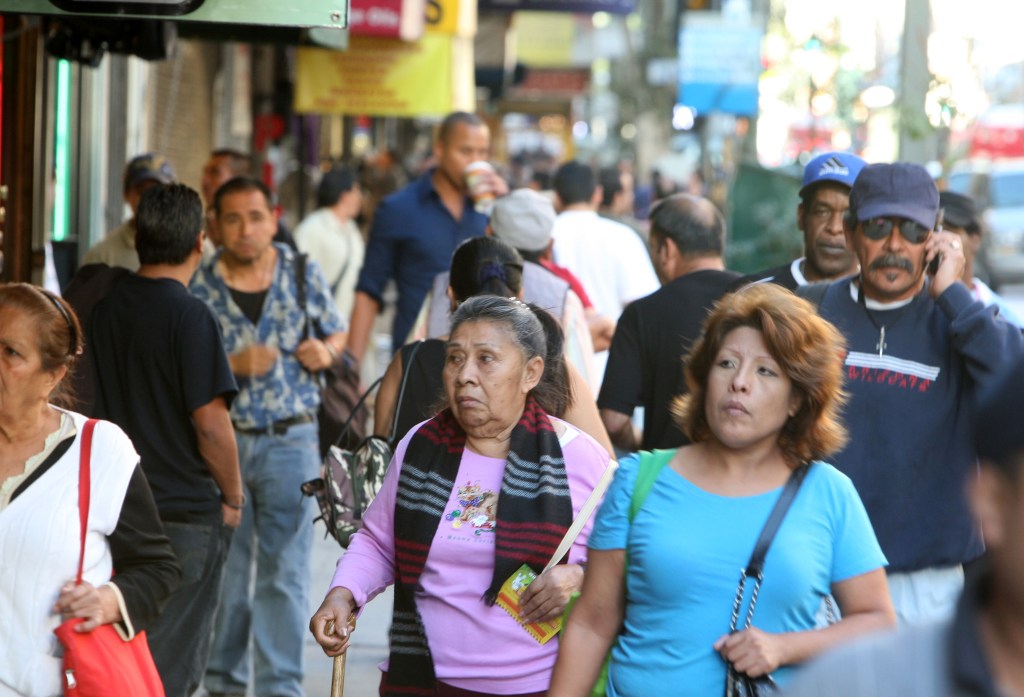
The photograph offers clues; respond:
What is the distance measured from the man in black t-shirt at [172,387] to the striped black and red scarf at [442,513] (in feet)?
4.86

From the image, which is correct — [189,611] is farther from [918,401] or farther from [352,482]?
[918,401]

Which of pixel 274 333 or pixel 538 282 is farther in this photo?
pixel 274 333

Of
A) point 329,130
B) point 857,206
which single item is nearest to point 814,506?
point 857,206

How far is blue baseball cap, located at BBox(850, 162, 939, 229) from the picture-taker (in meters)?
4.78

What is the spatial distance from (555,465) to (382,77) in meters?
9.99

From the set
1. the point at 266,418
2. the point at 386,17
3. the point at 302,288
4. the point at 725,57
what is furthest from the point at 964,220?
the point at 725,57

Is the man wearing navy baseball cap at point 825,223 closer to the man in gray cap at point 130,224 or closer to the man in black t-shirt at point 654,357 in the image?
the man in black t-shirt at point 654,357

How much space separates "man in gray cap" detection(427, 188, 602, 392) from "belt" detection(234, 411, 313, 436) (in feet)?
2.83

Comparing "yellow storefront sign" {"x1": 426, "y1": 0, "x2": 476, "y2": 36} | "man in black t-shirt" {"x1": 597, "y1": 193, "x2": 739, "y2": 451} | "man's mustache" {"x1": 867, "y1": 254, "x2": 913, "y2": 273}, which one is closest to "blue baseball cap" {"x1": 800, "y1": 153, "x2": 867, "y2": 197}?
"man in black t-shirt" {"x1": 597, "y1": 193, "x2": 739, "y2": 451}

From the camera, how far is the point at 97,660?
3805 mm

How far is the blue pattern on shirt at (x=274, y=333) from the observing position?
6734mm

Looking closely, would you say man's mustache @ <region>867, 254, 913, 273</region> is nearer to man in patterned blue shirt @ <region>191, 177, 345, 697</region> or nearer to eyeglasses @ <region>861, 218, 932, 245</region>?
eyeglasses @ <region>861, 218, 932, 245</region>

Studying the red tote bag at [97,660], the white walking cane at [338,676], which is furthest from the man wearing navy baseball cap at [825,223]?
the red tote bag at [97,660]

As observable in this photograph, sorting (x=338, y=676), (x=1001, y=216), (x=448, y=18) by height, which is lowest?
(x=338, y=676)
